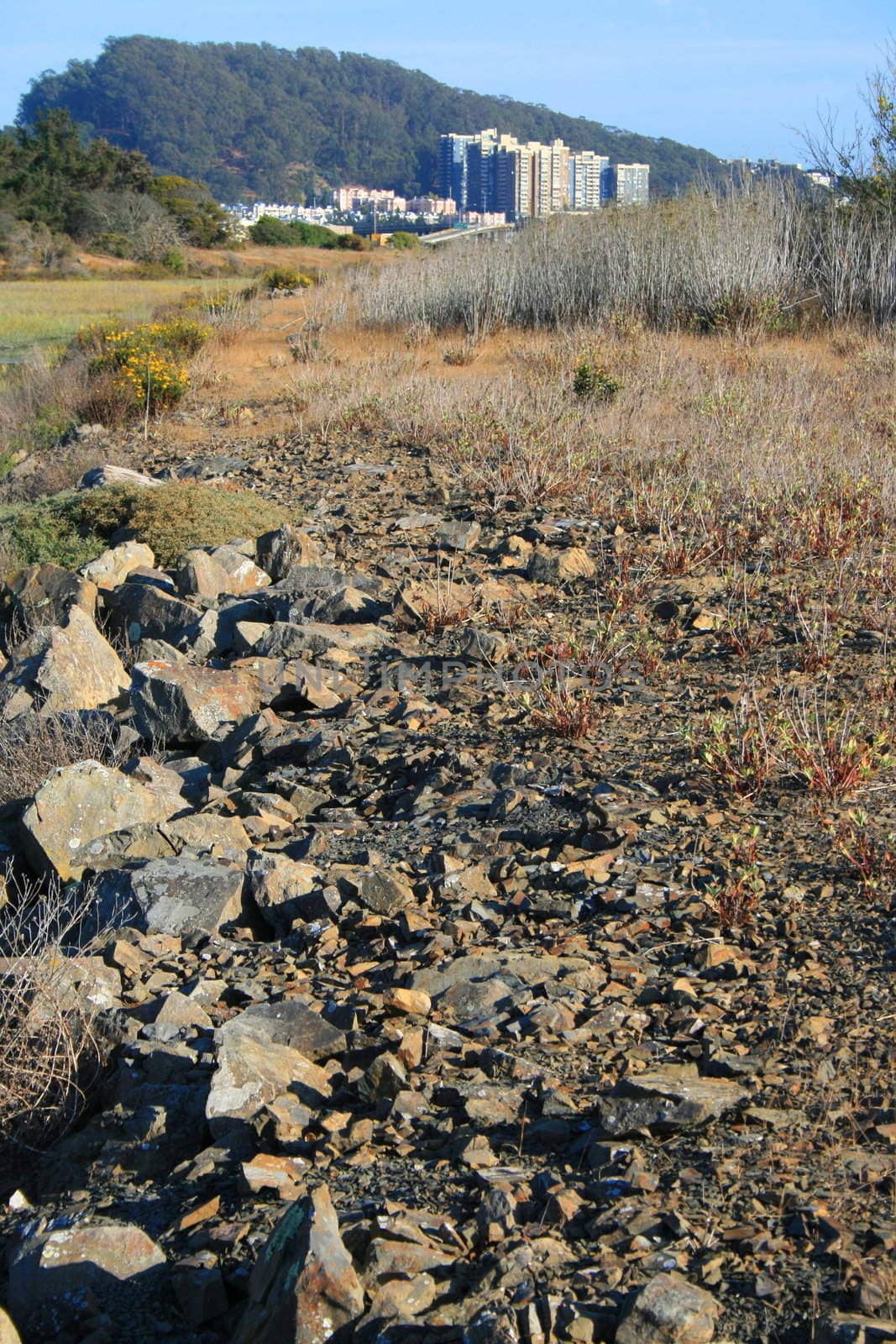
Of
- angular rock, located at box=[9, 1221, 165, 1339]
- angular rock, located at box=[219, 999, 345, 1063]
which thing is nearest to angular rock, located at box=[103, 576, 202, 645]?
angular rock, located at box=[219, 999, 345, 1063]

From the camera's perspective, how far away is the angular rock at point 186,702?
511 centimetres

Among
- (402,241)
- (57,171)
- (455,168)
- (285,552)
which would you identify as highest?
(455,168)

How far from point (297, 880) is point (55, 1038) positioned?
872 mm

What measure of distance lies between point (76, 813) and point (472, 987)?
1776mm

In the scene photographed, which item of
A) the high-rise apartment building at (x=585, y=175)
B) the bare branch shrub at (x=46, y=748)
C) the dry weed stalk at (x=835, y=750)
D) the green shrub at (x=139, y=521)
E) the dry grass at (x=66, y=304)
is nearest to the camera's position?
the dry weed stalk at (x=835, y=750)

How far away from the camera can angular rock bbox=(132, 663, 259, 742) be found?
5113mm

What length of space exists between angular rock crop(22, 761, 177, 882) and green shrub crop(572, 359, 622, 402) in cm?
662

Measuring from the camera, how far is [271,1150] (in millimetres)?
2449

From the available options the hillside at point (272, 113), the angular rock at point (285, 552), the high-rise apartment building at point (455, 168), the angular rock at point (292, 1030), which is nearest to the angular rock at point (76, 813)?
the angular rock at point (292, 1030)

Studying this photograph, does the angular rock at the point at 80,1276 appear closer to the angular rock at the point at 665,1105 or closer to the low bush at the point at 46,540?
the angular rock at the point at 665,1105

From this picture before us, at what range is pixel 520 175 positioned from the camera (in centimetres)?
7344

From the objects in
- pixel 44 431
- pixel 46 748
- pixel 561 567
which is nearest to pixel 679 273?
pixel 44 431

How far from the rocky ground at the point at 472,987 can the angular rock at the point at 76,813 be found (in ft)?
0.04

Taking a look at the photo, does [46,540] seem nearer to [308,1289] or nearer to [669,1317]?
[308,1289]
